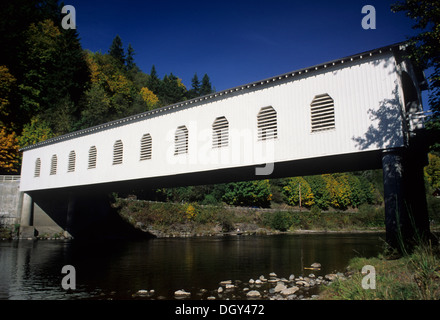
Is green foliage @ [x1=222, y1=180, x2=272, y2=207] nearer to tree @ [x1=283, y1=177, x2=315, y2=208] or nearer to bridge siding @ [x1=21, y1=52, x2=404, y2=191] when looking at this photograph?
tree @ [x1=283, y1=177, x2=315, y2=208]

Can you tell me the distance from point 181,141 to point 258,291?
914cm

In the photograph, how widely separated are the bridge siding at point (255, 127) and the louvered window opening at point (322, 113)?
0.61 feet

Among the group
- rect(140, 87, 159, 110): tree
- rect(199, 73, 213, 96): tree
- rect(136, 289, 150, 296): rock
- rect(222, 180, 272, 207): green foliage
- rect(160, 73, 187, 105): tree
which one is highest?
rect(199, 73, 213, 96): tree

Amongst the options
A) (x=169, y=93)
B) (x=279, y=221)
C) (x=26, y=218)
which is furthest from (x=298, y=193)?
(x=26, y=218)

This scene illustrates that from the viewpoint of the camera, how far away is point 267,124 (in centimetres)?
1295

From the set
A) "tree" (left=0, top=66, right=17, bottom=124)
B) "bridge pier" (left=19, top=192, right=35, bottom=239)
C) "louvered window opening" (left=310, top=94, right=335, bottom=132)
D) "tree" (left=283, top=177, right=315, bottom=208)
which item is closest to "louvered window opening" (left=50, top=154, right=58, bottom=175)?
"bridge pier" (left=19, top=192, right=35, bottom=239)

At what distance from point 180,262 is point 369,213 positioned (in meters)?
37.5

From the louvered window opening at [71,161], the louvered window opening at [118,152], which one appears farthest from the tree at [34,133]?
the louvered window opening at [118,152]

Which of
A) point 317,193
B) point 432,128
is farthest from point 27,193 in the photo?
point 317,193

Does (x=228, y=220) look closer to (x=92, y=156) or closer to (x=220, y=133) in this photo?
(x=92, y=156)

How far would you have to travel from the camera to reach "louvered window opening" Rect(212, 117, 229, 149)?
13812mm

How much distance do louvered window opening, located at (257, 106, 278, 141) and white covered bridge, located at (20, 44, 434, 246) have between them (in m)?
0.04

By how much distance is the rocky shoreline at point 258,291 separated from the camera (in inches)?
281
